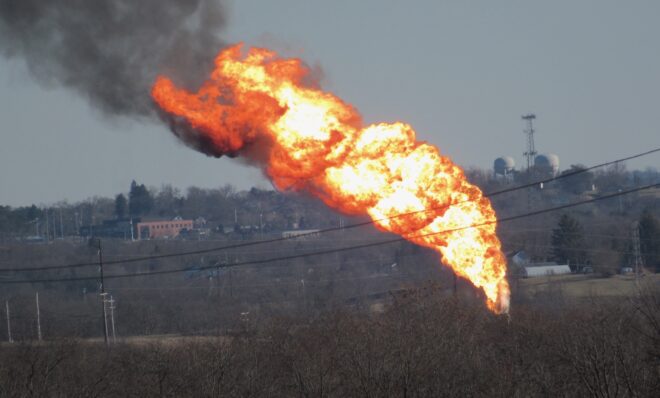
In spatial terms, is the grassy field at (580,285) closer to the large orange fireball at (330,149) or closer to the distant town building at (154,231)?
the large orange fireball at (330,149)

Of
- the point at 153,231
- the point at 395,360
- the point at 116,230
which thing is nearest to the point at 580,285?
the point at 395,360

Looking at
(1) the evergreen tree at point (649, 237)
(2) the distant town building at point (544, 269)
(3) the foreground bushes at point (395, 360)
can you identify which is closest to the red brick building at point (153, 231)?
(2) the distant town building at point (544, 269)

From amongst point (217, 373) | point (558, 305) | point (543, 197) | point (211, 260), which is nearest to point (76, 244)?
point (211, 260)

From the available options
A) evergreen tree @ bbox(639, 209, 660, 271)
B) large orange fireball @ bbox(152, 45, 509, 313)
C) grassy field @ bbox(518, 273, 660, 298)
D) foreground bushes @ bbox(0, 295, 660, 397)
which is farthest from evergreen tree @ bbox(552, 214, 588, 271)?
large orange fireball @ bbox(152, 45, 509, 313)

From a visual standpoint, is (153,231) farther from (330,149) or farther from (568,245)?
(330,149)

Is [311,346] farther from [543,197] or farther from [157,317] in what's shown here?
[543,197]

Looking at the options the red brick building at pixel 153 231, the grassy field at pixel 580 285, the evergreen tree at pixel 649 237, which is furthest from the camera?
the red brick building at pixel 153 231
